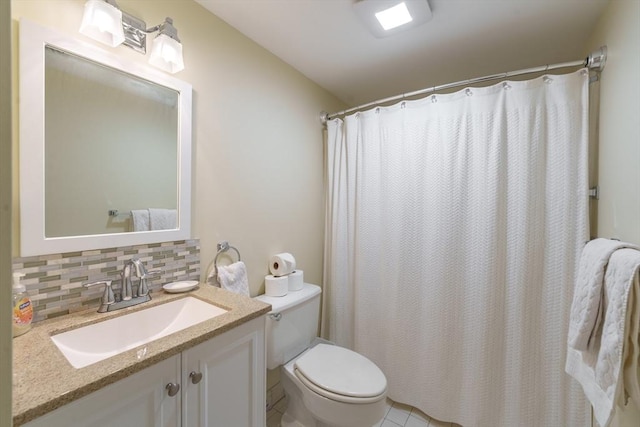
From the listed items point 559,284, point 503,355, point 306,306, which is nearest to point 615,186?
point 559,284

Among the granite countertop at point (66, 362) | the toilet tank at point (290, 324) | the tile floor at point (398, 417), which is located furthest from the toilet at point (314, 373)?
the granite countertop at point (66, 362)

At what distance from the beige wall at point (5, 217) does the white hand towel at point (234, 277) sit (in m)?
1.04

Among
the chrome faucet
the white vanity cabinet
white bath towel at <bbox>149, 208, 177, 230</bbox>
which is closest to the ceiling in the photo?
white bath towel at <bbox>149, 208, 177, 230</bbox>

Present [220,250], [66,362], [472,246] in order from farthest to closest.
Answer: [472,246], [220,250], [66,362]

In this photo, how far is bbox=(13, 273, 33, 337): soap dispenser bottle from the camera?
79cm

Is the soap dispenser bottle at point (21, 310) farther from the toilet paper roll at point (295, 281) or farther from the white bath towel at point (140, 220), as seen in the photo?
the toilet paper roll at point (295, 281)

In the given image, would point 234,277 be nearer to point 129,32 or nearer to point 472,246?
point 129,32

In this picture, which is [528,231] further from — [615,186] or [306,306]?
[306,306]

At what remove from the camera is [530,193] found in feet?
4.55

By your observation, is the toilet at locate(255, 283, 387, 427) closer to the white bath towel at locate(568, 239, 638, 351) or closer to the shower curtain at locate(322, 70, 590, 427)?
the shower curtain at locate(322, 70, 590, 427)

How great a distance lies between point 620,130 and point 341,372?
1.61m

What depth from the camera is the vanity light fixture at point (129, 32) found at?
915mm

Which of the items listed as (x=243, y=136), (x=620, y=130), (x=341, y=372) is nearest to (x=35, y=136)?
(x=243, y=136)

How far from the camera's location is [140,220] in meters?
1.13
